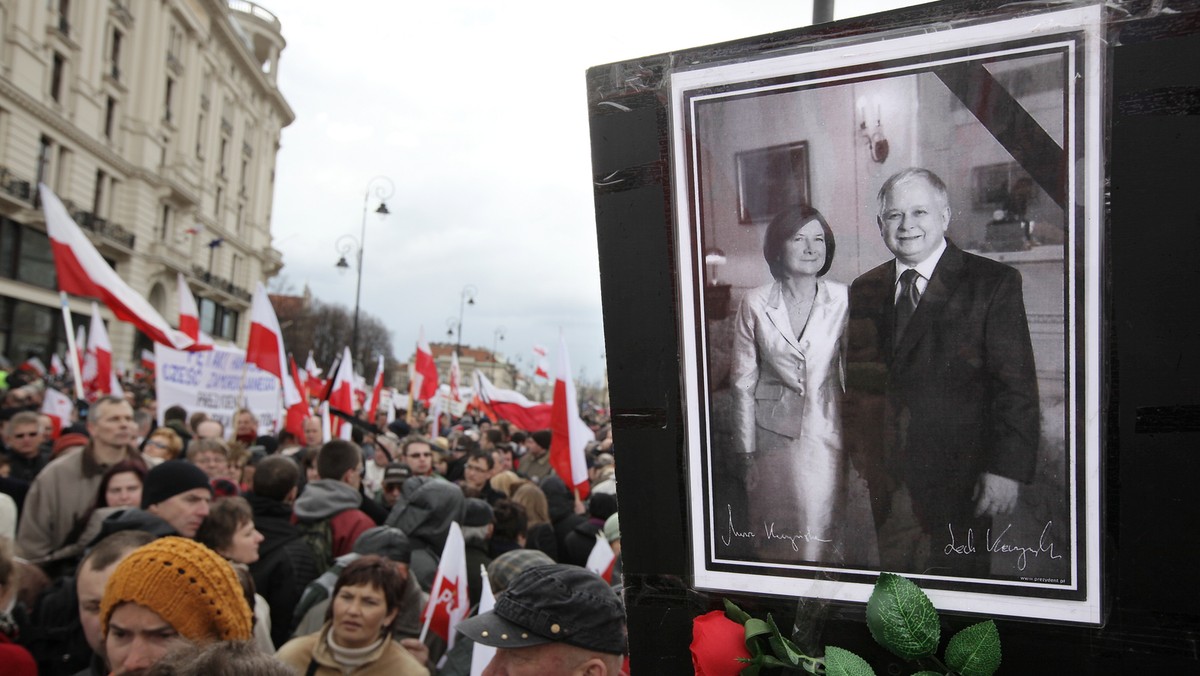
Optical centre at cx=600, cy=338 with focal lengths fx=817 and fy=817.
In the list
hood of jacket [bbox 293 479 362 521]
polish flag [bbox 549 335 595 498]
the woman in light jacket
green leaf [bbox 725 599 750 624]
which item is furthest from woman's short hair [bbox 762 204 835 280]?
polish flag [bbox 549 335 595 498]

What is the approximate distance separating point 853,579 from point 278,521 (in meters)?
3.94

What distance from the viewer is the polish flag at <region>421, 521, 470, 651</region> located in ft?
12.5

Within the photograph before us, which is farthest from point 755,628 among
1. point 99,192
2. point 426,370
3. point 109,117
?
point 109,117

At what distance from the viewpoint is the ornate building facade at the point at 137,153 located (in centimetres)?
3212

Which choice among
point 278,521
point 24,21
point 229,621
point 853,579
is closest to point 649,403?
point 853,579

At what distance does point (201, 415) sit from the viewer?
30.7 feet

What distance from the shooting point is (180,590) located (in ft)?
8.09

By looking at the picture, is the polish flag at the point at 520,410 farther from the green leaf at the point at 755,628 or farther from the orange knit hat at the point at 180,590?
the green leaf at the point at 755,628

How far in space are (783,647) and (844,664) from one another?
85 mm

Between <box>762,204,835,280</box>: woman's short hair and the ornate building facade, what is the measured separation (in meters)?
37.3

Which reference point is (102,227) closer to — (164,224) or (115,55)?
(164,224)

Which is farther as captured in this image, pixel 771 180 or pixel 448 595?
pixel 448 595

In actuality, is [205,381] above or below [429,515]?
above

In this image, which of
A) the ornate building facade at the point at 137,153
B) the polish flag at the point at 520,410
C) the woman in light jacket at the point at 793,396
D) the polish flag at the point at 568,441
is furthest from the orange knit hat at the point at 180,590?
the ornate building facade at the point at 137,153
